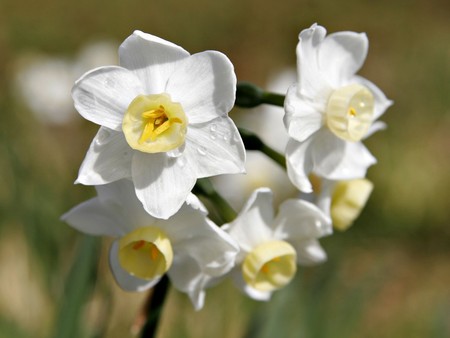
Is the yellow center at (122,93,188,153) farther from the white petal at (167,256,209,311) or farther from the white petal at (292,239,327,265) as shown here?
the white petal at (292,239,327,265)

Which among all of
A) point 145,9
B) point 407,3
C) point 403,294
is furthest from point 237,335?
point 407,3

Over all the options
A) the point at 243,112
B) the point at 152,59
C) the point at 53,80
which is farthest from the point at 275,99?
the point at 53,80

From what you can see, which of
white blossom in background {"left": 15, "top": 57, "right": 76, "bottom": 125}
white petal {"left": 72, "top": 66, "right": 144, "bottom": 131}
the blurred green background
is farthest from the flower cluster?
white blossom in background {"left": 15, "top": 57, "right": 76, "bottom": 125}

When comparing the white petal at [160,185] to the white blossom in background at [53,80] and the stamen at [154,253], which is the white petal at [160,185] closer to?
the stamen at [154,253]

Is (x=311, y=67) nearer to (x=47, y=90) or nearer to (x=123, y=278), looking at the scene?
(x=123, y=278)

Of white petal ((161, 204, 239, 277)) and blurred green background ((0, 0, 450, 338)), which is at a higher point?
white petal ((161, 204, 239, 277))

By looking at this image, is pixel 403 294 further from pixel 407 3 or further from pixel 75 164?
pixel 407 3
